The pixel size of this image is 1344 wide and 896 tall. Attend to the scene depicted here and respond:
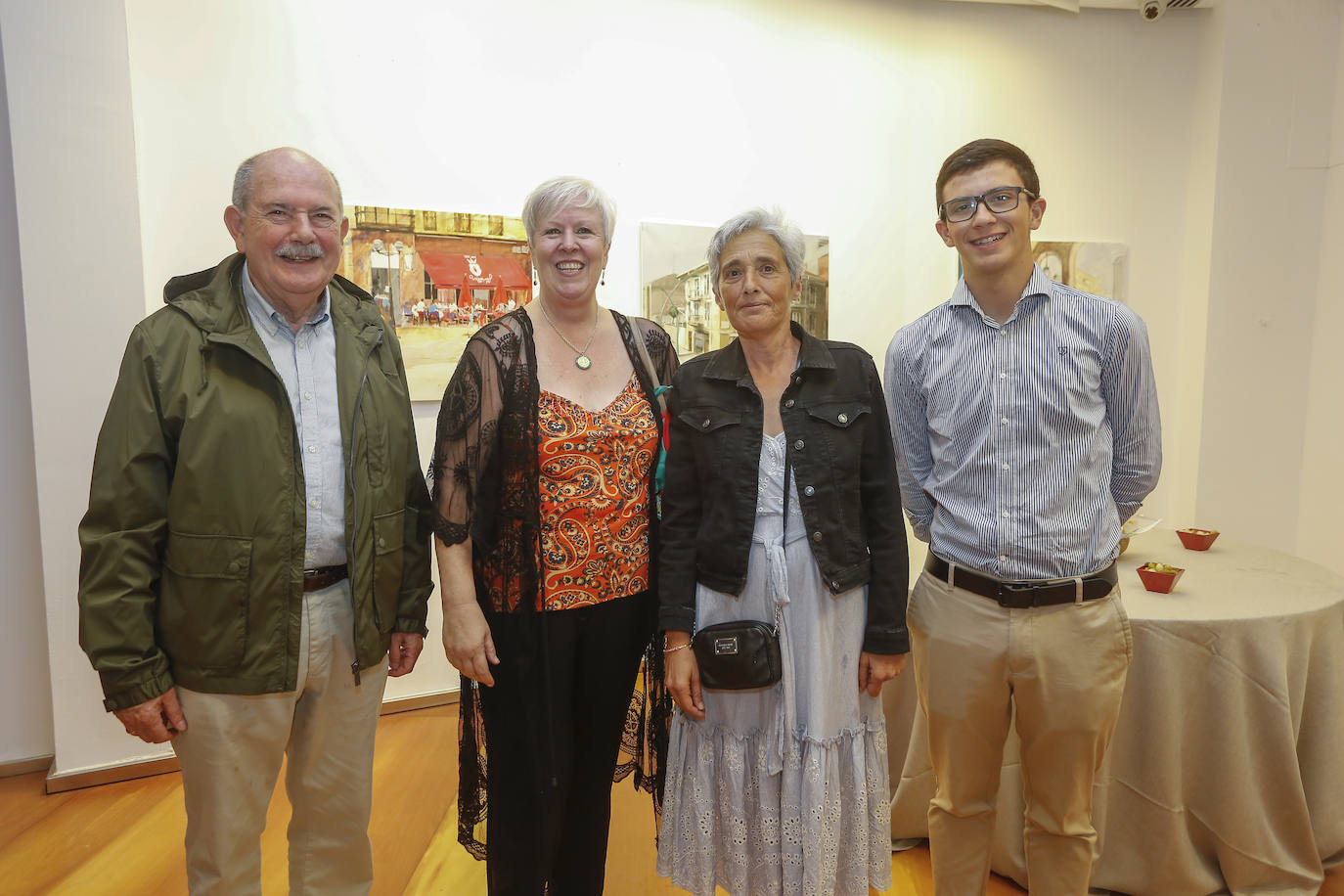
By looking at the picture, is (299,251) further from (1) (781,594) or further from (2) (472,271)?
(2) (472,271)

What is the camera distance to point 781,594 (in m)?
1.65

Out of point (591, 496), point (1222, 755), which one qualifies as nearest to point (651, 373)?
point (591, 496)

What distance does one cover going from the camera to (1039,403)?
1.72m

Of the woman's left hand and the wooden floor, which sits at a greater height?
the woman's left hand

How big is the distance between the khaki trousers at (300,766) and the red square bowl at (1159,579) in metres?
2.24

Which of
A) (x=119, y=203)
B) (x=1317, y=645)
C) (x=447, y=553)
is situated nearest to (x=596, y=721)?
(x=447, y=553)

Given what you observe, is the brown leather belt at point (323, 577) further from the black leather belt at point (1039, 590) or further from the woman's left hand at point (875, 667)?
the black leather belt at point (1039, 590)

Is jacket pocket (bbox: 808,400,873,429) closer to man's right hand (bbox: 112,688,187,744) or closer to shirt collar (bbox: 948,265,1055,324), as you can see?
shirt collar (bbox: 948,265,1055,324)

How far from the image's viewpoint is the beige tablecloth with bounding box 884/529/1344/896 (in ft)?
7.00

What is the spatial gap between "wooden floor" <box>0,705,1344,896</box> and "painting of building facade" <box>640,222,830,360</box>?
2243 mm

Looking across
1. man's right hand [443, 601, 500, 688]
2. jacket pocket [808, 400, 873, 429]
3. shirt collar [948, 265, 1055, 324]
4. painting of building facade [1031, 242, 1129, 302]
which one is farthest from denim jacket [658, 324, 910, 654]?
painting of building facade [1031, 242, 1129, 302]

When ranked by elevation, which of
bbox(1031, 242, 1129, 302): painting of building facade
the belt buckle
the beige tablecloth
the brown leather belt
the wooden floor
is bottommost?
the wooden floor

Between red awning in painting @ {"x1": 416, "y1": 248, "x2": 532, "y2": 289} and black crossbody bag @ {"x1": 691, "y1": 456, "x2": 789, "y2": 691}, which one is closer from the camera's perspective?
black crossbody bag @ {"x1": 691, "y1": 456, "x2": 789, "y2": 691}

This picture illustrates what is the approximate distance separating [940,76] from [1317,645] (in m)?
3.40
